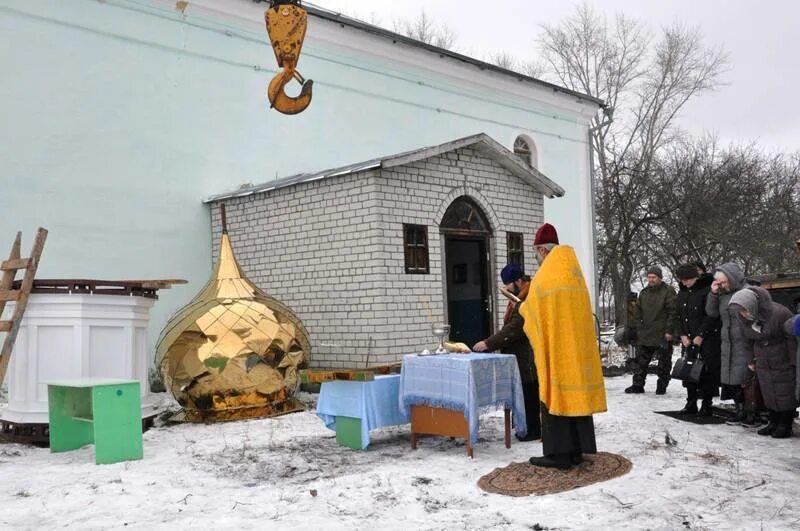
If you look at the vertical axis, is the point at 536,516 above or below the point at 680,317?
below

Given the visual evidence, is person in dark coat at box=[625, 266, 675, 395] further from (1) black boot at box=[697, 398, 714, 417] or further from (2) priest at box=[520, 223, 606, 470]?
(2) priest at box=[520, 223, 606, 470]

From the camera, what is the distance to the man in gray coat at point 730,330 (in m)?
7.06

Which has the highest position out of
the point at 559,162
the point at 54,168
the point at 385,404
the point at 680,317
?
the point at 559,162

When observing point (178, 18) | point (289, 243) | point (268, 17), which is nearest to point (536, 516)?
point (289, 243)

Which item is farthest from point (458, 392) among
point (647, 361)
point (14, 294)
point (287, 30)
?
point (287, 30)

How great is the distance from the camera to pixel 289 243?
10.1 m

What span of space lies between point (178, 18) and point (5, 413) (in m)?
6.57

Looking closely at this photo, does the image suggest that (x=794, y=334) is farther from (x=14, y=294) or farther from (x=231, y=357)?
(x=14, y=294)

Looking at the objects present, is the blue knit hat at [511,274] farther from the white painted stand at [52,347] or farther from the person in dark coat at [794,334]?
the white painted stand at [52,347]

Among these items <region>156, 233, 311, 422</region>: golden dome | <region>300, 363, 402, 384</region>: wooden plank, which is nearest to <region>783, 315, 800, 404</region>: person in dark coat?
<region>300, 363, 402, 384</region>: wooden plank

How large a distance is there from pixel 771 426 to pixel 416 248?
4.51 meters

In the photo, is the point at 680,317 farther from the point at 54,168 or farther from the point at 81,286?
the point at 54,168

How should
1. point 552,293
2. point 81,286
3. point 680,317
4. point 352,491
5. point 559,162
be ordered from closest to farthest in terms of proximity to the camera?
1. point 352,491
2. point 552,293
3. point 81,286
4. point 680,317
5. point 559,162

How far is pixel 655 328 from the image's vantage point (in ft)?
30.5
